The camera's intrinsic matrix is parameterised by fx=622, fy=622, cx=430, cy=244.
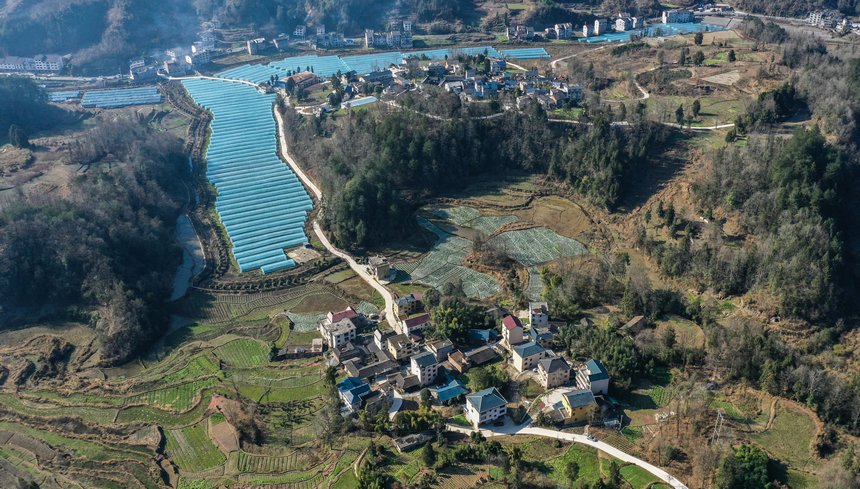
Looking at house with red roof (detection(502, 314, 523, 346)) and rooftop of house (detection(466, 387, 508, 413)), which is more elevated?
house with red roof (detection(502, 314, 523, 346))

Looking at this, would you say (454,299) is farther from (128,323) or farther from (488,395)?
(128,323)

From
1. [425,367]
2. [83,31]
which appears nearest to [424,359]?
[425,367]

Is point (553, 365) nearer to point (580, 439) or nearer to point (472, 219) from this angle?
point (580, 439)

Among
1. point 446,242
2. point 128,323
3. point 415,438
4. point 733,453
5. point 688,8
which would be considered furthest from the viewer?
point 688,8

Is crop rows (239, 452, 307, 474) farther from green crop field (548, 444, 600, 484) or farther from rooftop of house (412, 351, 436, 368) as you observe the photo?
green crop field (548, 444, 600, 484)

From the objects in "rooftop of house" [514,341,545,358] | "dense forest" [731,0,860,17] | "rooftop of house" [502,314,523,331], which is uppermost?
"dense forest" [731,0,860,17]

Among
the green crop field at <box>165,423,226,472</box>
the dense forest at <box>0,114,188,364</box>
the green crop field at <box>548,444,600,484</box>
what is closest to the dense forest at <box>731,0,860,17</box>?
the green crop field at <box>548,444,600,484</box>

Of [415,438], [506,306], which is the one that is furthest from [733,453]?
[506,306]
